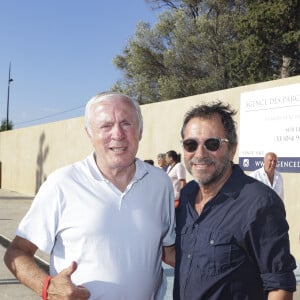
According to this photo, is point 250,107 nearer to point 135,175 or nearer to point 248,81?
point 135,175

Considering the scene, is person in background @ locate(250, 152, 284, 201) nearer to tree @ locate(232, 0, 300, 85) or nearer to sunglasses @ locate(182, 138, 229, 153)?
sunglasses @ locate(182, 138, 229, 153)

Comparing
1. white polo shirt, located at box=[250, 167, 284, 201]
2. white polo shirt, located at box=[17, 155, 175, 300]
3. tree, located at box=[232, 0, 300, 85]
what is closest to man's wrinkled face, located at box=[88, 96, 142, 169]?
white polo shirt, located at box=[17, 155, 175, 300]

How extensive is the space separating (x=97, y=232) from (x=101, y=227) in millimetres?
28

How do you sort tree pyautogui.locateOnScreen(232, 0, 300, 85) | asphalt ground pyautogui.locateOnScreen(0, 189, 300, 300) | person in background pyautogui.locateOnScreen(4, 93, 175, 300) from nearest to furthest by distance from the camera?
person in background pyautogui.locateOnScreen(4, 93, 175, 300)
asphalt ground pyautogui.locateOnScreen(0, 189, 300, 300)
tree pyautogui.locateOnScreen(232, 0, 300, 85)

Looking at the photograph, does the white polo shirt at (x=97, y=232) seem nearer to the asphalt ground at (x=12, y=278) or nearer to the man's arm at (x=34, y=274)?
the man's arm at (x=34, y=274)

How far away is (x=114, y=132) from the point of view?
7.95 ft

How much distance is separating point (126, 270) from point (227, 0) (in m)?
25.1

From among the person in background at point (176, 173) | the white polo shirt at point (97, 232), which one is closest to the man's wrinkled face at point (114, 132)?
the white polo shirt at point (97, 232)

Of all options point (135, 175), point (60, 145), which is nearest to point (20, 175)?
point (60, 145)

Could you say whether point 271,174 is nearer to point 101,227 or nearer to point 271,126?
point 271,126

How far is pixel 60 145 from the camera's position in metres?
20.3

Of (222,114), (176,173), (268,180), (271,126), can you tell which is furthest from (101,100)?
(176,173)

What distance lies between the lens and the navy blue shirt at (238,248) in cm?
204

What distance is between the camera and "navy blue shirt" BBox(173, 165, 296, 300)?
2.04m
